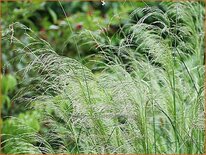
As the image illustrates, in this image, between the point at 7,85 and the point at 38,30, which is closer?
the point at 7,85

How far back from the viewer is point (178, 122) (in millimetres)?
2562

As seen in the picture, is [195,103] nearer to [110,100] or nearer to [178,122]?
[178,122]

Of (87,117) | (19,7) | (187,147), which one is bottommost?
(187,147)

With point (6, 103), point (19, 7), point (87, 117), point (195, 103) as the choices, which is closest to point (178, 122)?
point (195, 103)

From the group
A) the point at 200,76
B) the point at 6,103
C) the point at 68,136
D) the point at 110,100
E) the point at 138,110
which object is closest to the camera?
the point at 138,110

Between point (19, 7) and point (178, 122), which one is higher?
point (19, 7)

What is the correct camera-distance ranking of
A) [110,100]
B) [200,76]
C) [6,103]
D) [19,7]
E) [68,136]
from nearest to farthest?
[110,100]
[68,136]
[200,76]
[6,103]
[19,7]

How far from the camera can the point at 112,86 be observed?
95.1 inches

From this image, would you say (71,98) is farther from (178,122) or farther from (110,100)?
(178,122)

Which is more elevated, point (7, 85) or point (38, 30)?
point (38, 30)

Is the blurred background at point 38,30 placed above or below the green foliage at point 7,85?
above

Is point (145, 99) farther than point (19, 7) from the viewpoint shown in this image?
No

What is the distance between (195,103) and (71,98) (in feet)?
1.86

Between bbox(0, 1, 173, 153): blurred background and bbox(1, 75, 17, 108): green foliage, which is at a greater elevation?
bbox(0, 1, 173, 153): blurred background
